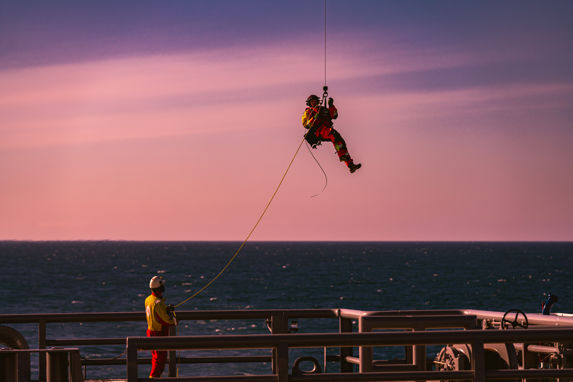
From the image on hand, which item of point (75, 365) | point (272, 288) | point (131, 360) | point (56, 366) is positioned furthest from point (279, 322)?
point (272, 288)

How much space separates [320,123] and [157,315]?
347cm

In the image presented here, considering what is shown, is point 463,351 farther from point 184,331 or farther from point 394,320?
point 184,331

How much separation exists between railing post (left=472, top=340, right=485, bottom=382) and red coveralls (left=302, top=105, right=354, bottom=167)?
17.9 ft

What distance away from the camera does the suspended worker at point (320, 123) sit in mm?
12906

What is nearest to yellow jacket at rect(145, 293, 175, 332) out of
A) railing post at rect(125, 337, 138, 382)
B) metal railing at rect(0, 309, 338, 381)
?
metal railing at rect(0, 309, 338, 381)

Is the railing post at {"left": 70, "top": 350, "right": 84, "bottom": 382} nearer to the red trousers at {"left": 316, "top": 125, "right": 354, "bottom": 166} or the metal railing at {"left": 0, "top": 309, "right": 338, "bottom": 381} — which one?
the metal railing at {"left": 0, "top": 309, "right": 338, "bottom": 381}

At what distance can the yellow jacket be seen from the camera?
1254cm

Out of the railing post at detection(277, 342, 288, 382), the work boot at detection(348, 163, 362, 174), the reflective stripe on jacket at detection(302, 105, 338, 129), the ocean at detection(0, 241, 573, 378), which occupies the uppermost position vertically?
the reflective stripe on jacket at detection(302, 105, 338, 129)

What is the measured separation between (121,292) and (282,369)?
112070 millimetres

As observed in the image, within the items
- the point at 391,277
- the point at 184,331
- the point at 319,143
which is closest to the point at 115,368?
the point at 184,331

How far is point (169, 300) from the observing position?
104 meters

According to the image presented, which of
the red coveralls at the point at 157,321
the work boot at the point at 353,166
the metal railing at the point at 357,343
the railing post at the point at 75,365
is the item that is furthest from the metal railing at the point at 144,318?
the metal railing at the point at 357,343

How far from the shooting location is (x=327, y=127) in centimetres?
1302

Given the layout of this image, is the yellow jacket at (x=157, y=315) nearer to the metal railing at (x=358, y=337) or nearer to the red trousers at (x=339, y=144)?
the metal railing at (x=358, y=337)
